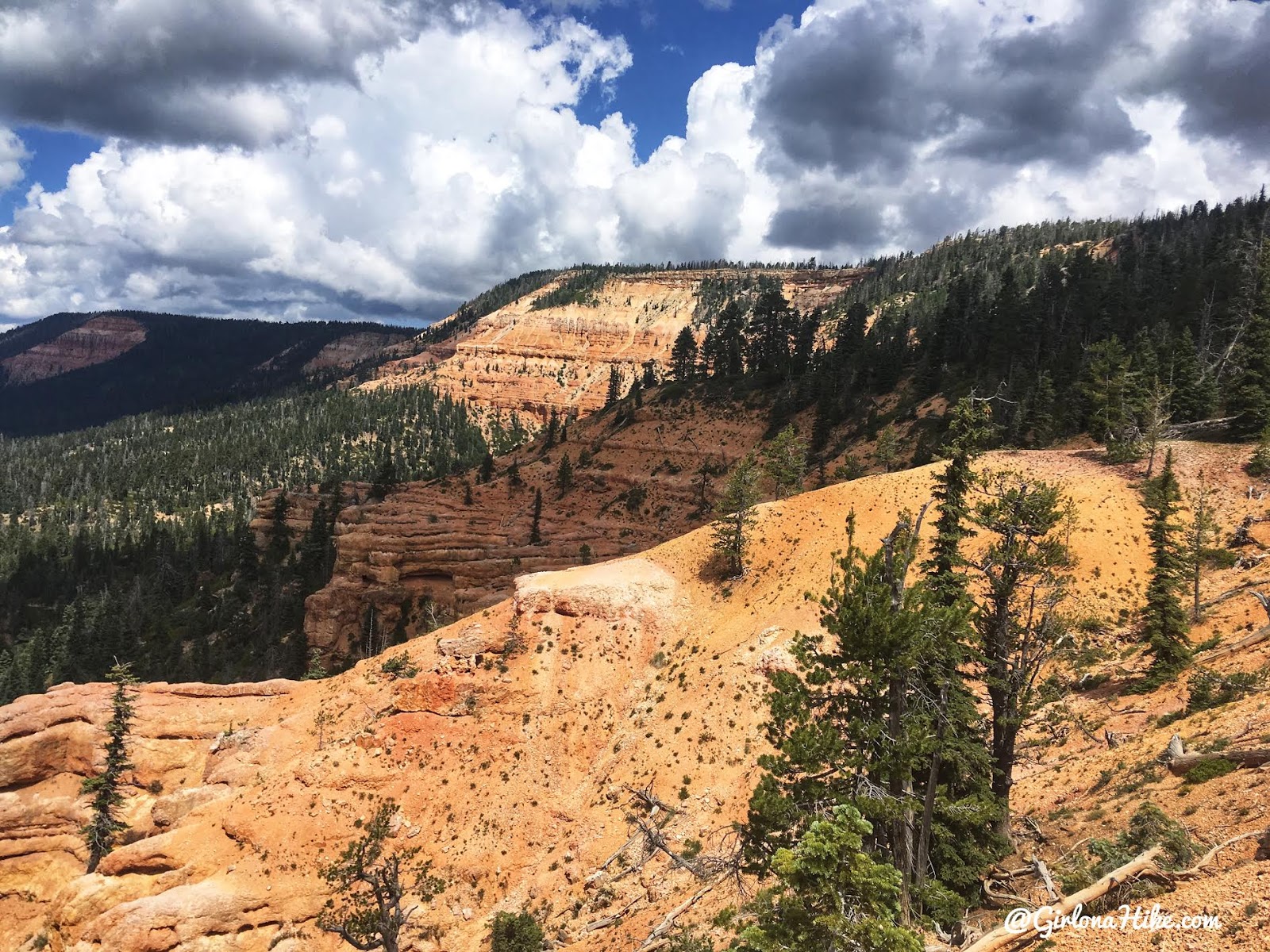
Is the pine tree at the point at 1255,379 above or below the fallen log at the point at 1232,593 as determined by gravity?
above

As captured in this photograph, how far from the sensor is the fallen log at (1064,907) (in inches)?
481

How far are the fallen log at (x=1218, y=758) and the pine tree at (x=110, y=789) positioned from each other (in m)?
51.6

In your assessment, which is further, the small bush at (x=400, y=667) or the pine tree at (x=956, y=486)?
the small bush at (x=400, y=667)

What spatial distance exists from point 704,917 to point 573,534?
52.6 metres

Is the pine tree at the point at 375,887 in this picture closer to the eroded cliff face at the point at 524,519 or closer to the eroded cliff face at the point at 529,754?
the eroded cliff face at the point at 529,754

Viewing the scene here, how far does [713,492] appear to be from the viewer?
264ft

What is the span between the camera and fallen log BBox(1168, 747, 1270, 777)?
17.0 m

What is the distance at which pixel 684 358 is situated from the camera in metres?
121

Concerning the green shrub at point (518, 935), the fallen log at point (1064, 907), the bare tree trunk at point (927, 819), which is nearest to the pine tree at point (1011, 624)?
the bare tree trunk at point (927, 819)

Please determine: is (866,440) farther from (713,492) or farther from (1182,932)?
(1182,932)

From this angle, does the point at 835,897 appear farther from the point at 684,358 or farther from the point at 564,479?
the point at 684,358

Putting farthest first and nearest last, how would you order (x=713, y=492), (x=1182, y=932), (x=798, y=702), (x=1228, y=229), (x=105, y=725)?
(x=1228, y=229), (x=713, y=492), (x=105, y=725), (x=798, y=702), (x=1182, y=932)

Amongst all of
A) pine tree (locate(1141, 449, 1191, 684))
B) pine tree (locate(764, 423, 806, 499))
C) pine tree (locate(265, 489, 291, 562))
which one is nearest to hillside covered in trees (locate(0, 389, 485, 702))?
pine tree (locate(265, 489, 291, 562))

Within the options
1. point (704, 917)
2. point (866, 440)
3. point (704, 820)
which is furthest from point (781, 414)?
point (704, 917)
